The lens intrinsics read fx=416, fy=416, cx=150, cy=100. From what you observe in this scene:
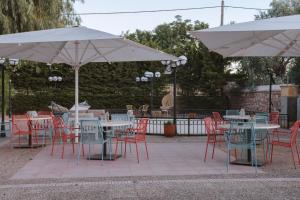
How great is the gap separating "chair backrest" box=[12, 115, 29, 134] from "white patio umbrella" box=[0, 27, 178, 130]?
3.92ft

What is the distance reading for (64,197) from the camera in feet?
17.0

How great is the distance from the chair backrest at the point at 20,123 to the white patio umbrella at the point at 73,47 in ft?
3.92

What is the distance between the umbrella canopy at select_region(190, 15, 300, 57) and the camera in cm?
654

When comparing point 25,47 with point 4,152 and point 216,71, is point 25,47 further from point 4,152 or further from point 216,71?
point 216,71

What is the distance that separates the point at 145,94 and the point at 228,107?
5643mm

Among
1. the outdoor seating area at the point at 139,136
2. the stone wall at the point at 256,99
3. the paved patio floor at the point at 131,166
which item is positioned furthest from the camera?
the stone wall at the point at 256,99

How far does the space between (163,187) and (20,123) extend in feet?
17.1

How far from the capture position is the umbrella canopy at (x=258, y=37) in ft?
21.4

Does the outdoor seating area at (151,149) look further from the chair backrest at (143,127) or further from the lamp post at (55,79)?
the lamp post at (55,79)

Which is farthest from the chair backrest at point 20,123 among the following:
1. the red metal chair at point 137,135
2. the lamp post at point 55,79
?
the lamp post at point 55,79

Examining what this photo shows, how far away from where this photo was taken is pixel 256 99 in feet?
78.6

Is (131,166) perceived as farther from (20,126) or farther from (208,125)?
(20,126)

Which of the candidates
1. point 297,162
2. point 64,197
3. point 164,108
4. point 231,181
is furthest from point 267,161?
point 164,108

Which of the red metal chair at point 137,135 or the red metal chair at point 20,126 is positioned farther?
the red metal chair at point 20,126
